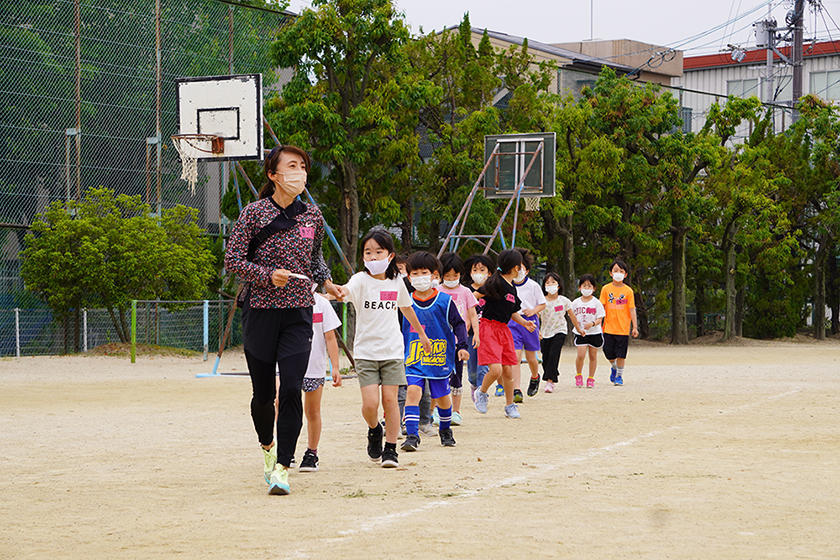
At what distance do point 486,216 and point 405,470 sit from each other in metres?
23.6

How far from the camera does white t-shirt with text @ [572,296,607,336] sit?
17.3m

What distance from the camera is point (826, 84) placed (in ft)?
192

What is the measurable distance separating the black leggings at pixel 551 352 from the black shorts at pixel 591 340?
2.61ft

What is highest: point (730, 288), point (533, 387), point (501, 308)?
point (501, 308)

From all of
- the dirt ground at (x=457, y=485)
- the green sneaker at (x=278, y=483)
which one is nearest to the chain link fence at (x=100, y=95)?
the dirt ground at (x=457, y=485)

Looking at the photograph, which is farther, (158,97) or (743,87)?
(743,87)

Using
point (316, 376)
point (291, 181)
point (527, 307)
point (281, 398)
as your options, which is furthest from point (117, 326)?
point (291, 181)

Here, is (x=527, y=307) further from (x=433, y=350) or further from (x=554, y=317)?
(x=433, y=350)

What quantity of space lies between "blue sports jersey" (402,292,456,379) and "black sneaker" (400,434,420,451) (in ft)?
1.70

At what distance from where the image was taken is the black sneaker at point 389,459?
8562 millimetres

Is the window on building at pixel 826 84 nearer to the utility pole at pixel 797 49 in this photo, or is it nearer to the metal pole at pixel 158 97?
the utility pole at pixel 797 49

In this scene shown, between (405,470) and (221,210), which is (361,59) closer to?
(221,210)

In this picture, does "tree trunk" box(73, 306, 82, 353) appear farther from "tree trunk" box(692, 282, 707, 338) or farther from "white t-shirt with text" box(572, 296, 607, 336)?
"tree trunk" box(692, 282, 707, 338)

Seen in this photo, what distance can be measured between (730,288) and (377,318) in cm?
3207
